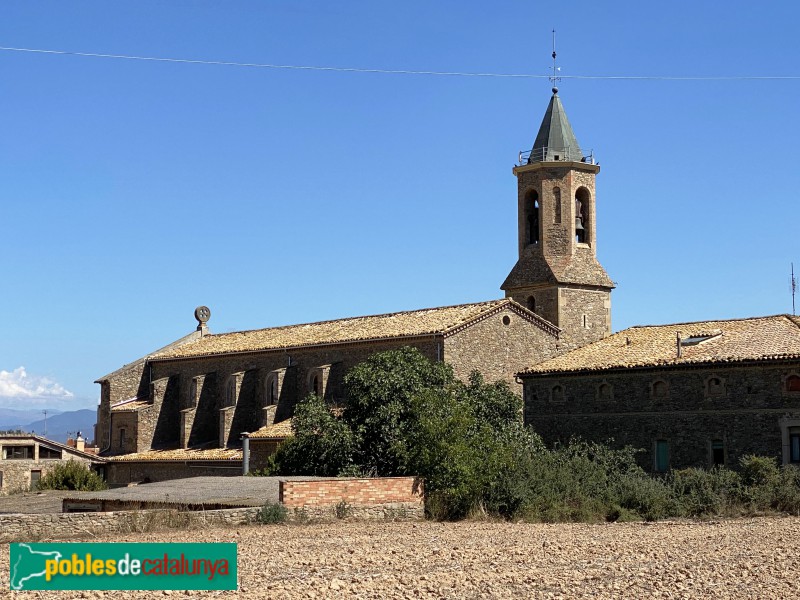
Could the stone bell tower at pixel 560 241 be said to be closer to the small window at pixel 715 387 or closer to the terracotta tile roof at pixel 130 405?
the small window at pixel 715 387

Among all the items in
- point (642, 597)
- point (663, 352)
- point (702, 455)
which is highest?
point (663, 352)

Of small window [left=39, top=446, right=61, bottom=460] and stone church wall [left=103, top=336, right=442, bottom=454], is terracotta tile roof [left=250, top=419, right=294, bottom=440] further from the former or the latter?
small window [left=39, top=446, right=61, bottom=460]

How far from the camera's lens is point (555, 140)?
167 feet

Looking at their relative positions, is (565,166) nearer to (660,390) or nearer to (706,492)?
(660,390)

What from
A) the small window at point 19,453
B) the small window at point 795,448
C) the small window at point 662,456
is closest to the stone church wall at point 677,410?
the small window at point 662,456

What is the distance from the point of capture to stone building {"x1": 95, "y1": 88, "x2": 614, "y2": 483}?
149ft

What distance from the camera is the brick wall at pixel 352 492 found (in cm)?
2798

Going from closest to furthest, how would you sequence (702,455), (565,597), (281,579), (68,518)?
(565,597) < (281,579) < (68,518) < (702,455)

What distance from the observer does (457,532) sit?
2589 centimetres

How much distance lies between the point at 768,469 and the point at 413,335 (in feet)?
50.4

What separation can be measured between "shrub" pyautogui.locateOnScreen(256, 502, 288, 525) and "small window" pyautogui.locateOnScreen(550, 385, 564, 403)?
57.4ft

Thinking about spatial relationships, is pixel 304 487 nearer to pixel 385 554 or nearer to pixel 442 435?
pixel 442 435

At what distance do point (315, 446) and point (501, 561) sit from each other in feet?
59.3

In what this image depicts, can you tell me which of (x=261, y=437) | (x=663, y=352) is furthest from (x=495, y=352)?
(x=261, y=437)
